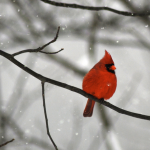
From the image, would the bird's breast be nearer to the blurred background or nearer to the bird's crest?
the bird's crest

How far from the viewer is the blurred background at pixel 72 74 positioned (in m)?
3.93

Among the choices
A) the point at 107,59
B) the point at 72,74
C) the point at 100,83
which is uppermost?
the point at 107,59

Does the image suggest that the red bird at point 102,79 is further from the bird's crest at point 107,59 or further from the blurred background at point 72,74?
the blurred background at point 72,74

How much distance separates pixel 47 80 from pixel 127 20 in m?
2.69

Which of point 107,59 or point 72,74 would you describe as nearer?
point 107,59

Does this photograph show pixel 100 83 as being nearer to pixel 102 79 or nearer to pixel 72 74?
pixel 102 79

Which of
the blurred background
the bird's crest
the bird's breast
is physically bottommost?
the blurred background

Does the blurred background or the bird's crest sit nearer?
the bird's crest

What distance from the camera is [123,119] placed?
25.1ft

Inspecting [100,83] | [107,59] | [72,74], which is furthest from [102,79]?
[72,74]

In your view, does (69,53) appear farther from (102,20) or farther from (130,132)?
(102,20)

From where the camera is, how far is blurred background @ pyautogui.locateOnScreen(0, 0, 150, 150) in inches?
155

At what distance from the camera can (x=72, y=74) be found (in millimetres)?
4027

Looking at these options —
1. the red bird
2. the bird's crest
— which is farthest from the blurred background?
the bird's crest
